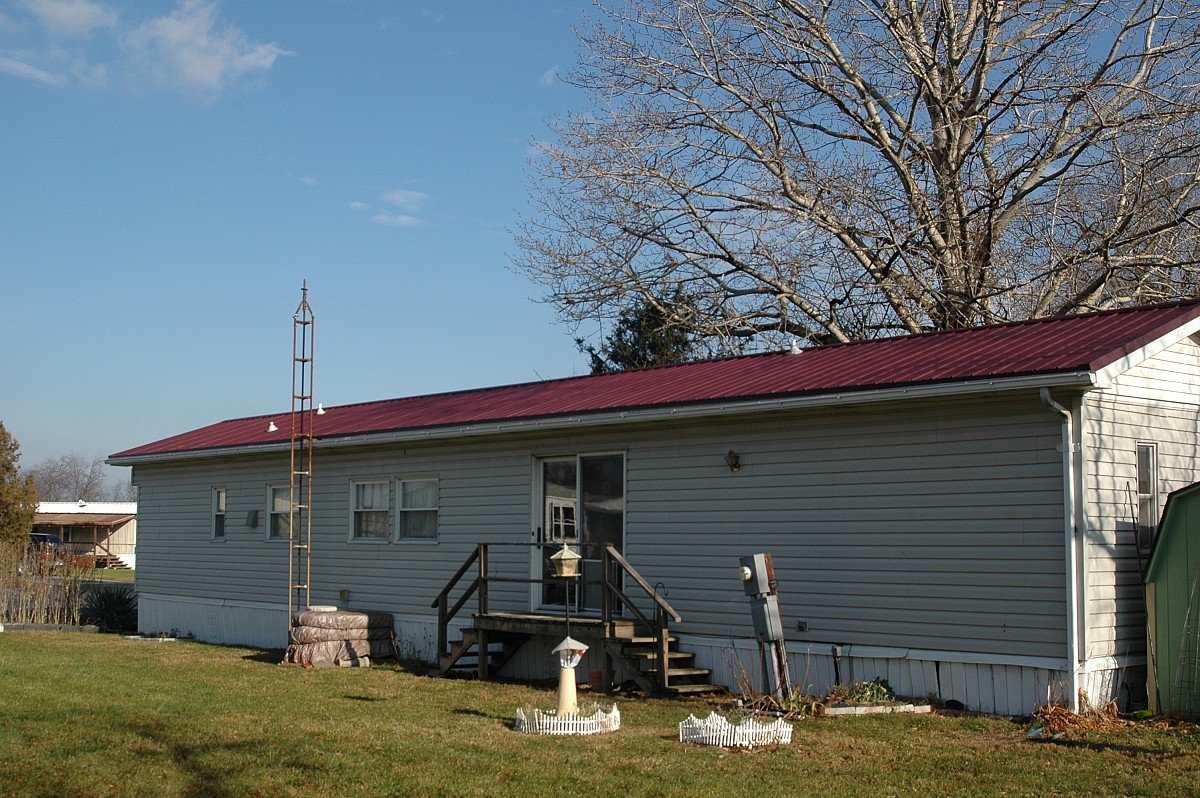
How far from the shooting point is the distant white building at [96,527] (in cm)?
5672

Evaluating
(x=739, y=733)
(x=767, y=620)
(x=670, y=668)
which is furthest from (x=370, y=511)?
(x=739, y=733)

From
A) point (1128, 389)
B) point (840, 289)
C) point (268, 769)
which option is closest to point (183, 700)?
point (268, 769)

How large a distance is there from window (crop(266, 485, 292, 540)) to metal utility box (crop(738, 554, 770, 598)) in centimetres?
976

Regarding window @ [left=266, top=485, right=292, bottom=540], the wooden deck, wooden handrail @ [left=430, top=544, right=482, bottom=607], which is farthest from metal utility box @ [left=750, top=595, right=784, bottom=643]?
window @ [left=266, top=485, right=292, bottom=540]

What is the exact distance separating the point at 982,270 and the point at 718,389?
30.8 feet

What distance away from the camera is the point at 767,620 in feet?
35.5

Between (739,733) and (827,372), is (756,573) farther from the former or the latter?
(827,372)

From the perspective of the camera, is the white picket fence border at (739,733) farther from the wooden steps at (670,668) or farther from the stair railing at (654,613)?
the wooden steps at (670,668)

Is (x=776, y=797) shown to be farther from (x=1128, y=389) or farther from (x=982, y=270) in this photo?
(x=982, y=270)

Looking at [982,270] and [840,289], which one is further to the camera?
[840,289]

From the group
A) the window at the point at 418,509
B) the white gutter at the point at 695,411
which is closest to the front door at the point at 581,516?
the white gutter at the point at 695,411

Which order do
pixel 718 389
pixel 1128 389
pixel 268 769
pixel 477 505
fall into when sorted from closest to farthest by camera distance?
pixel 268 769 → pixel 1128 389 → pixel 718 389 → pixel 477 505

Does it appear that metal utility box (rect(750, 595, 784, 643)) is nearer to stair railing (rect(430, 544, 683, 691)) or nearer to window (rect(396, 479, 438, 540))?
stair railing (rect(430, 544, 683, 691))

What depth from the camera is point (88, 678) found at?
1345 centimetres
